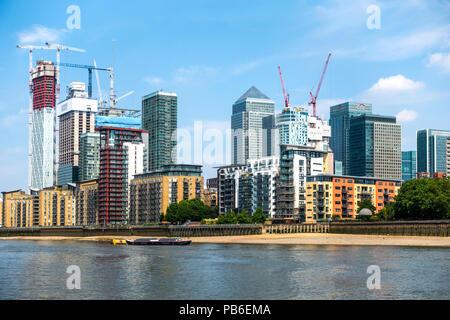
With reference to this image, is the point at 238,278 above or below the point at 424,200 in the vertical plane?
below

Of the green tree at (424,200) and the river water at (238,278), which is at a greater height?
the green tree at (424,200)

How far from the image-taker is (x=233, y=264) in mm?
107875

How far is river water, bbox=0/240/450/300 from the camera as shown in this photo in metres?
71.6

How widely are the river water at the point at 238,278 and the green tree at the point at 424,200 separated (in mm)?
58665

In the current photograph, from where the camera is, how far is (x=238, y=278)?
86.5 metres

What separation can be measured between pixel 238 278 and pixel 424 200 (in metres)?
107

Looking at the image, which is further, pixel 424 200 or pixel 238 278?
pixel 424 200

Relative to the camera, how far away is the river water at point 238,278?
7156 centimetres

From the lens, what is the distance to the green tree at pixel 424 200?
178 m

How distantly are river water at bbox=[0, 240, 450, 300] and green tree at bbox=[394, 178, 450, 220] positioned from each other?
192 ft

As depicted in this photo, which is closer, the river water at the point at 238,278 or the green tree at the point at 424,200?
the river water at the point at 238,278
